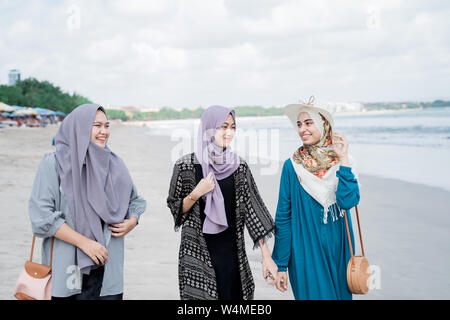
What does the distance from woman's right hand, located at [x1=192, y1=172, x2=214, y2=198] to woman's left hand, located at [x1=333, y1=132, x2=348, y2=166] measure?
67cm

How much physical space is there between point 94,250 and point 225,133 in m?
0.87

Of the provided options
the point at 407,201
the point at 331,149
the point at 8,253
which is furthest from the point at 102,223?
the point at 407,201

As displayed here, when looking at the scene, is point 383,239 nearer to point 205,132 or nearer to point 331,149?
point 331,149

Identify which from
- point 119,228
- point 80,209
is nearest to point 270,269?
point 119,228

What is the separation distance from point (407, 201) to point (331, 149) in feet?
19.1

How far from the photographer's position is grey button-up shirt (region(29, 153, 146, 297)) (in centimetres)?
208

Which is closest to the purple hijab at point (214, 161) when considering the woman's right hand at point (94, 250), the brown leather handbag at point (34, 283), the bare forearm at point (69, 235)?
the woman's right hand at point (94, 250)

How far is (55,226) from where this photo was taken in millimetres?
2076

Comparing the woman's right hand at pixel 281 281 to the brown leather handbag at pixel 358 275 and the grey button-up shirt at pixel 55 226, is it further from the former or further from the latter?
the grey button-up shirt at pixel 55 226

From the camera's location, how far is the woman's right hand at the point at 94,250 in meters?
2.11

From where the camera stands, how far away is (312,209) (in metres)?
2.43

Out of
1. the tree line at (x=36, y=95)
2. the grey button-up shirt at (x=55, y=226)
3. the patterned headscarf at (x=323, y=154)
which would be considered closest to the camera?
the grey button-up shirt at (x=55, y=226)

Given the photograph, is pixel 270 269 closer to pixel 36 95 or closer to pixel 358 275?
pixel 358 275
